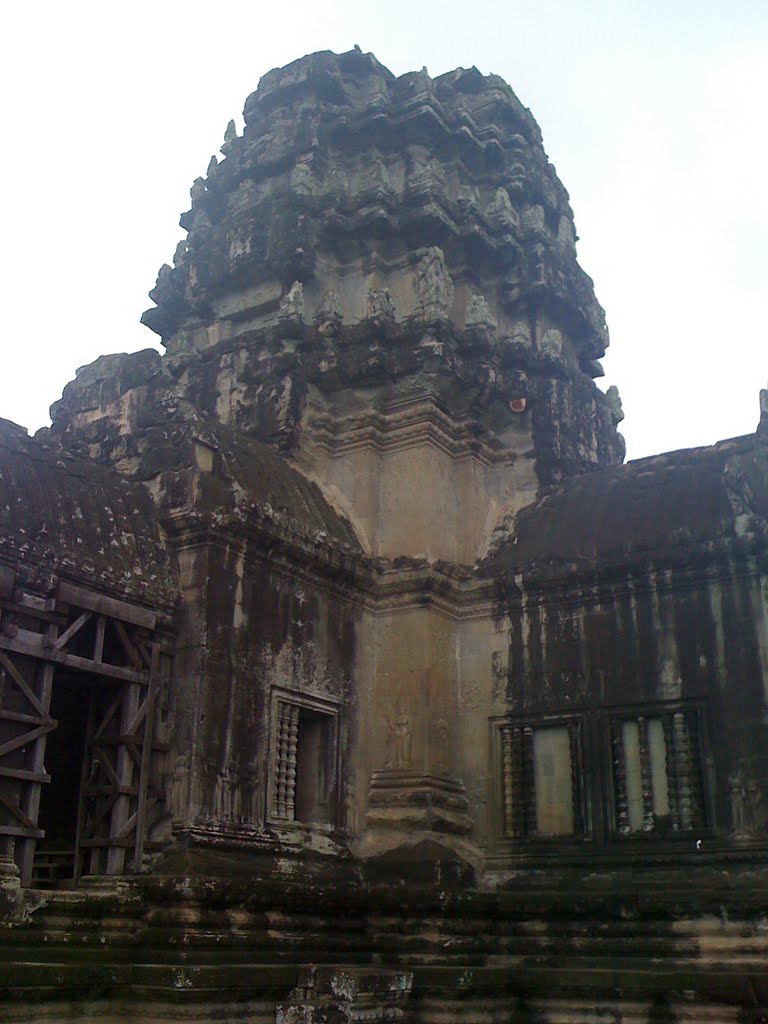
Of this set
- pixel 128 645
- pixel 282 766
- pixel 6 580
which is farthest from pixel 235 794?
pixel 6 580

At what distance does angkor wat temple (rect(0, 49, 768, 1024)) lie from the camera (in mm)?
9602

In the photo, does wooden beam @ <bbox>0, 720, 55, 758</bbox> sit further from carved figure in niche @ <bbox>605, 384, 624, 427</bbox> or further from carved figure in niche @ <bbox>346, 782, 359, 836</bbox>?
carved figure in niche @ <bbox>605, 384, 624, 427</bbox>

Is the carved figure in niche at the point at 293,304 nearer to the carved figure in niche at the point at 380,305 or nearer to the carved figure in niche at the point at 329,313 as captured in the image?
the carved figure in niche at the point at 329,313

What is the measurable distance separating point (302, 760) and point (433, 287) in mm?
6595

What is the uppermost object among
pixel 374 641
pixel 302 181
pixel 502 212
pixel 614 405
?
pixel 302 181

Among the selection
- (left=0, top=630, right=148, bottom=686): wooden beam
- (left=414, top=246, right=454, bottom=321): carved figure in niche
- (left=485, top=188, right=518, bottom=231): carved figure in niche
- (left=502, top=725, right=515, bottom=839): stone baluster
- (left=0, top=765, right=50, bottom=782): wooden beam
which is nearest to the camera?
(left=0, top=765, right=50, bottom=782): wooden beam

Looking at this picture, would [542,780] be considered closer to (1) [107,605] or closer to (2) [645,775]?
(2) [645,775]

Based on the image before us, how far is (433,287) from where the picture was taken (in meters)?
15.0

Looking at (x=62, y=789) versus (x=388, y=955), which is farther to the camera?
(x=62, y=789)

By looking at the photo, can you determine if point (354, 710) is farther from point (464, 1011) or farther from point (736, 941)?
point (736, 941)

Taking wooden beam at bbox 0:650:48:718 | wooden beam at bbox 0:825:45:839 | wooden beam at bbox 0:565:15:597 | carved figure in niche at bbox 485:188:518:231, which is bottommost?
wooden beam at bbox 0:825:45:839

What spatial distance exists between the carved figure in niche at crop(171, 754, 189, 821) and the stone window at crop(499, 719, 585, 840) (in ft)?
13.2

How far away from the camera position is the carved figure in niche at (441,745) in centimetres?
1287

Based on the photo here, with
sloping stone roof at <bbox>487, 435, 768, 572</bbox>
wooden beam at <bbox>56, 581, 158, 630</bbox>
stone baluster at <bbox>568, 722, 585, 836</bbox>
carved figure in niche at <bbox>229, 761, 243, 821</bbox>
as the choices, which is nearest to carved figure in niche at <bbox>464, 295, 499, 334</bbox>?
sloping stone roof at <bbox>487, 435, 768, 572</bbox>
